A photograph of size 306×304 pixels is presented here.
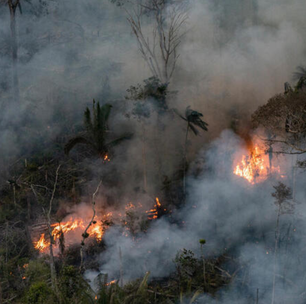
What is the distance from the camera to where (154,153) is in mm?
12531

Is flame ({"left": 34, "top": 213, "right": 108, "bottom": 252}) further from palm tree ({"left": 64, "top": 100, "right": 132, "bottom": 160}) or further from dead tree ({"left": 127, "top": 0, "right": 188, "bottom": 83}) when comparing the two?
dead tree ({"left": 127, "top": 0, "right": 188, "bottom": 83})

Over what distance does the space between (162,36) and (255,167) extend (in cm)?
718

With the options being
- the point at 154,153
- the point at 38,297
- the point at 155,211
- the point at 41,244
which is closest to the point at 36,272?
the point at 41,244

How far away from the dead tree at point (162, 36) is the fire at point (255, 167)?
194 inches

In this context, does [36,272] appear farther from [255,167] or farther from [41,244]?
[255,167]

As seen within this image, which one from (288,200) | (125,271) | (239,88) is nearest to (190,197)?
(288,200)

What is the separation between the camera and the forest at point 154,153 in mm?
7262

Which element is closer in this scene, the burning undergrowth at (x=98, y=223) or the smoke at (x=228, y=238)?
the smoke at (x=228, y=238)

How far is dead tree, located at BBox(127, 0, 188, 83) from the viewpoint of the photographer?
1420 cm

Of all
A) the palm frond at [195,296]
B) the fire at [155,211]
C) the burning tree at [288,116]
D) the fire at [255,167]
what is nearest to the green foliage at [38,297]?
the palm frond at [195,296]

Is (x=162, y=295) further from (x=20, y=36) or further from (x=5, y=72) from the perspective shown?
(x=20, y=36)

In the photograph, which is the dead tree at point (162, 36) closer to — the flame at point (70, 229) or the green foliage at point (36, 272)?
the flame at point (70, 229)

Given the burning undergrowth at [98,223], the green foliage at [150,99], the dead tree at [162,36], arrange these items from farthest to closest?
1. the dead tree at [162,36]
2. the green foliage at [150,99]
3. the burning undergrowth at [98,223]

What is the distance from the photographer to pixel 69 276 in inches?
212
